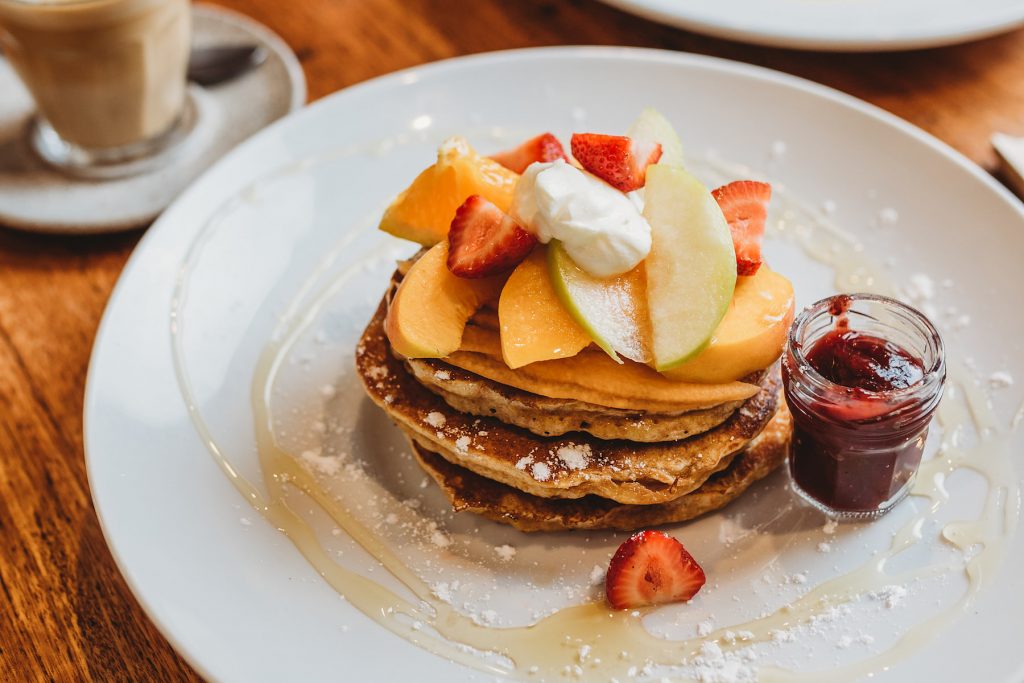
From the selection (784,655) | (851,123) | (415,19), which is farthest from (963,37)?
(784,655)

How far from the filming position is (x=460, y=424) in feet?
5.87

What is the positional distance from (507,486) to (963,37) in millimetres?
1801

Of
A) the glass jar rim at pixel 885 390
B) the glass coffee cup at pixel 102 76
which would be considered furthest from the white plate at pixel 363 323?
the glass coffee cup at pixel 102 76

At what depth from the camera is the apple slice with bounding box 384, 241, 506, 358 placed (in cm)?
167

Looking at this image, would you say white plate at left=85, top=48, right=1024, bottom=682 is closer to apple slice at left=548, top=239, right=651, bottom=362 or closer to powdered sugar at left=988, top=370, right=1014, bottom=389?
powdered sugar at left=988, top=370, right=1014, bottom=389

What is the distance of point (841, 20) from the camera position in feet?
8.72

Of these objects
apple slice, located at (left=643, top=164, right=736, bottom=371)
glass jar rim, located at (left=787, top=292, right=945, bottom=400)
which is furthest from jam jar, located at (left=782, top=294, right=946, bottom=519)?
apple slice, located at (left=643, top=164, right=736, bottom=371)

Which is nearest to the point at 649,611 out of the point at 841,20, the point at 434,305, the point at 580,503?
the point at 580,503

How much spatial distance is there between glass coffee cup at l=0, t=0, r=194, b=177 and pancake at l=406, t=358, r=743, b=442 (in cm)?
142

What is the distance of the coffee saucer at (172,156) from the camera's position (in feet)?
8.37

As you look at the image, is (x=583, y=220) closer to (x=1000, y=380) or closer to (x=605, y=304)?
(x=605, y=304)

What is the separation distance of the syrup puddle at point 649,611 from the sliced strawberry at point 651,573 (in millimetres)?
33

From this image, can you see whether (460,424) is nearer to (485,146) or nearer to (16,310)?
(485,146)

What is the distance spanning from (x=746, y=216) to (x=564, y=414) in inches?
19.3
